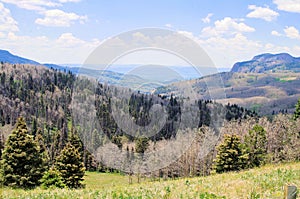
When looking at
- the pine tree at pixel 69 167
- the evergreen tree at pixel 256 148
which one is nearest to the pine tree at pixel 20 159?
the pine tree at pixel 69 167

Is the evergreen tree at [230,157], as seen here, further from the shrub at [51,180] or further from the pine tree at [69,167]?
the shrub at [51,180]

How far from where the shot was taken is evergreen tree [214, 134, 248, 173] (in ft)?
183

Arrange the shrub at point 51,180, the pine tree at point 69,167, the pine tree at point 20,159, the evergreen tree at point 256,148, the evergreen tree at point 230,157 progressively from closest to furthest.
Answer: the shrub at point 51,180 < the pine tree at point 20,159 < the pine tree at point 69,167 < the evergreen tree at point 230,157 < the evergreen tree at point 256,148

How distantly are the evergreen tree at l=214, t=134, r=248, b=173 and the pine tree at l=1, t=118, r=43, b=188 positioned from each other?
3184 cm

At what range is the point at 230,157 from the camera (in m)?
56.4

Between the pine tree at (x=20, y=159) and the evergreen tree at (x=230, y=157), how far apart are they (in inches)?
1254

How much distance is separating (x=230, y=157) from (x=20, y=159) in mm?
36079

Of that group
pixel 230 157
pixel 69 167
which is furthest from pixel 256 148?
pixel 69 167

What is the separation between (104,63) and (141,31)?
4880 millimetres

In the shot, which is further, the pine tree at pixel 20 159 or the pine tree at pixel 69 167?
the pine tree at pixel 69 167

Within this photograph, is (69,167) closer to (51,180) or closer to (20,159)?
(20,159)

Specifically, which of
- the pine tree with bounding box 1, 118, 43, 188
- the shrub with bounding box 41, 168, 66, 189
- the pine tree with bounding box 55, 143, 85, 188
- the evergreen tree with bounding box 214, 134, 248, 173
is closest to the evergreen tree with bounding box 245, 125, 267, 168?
the evergreen tree with bounding box 214, 134, 248, 173

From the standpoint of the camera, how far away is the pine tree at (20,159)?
4856cm

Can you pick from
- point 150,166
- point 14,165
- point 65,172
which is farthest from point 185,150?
point 14,165
